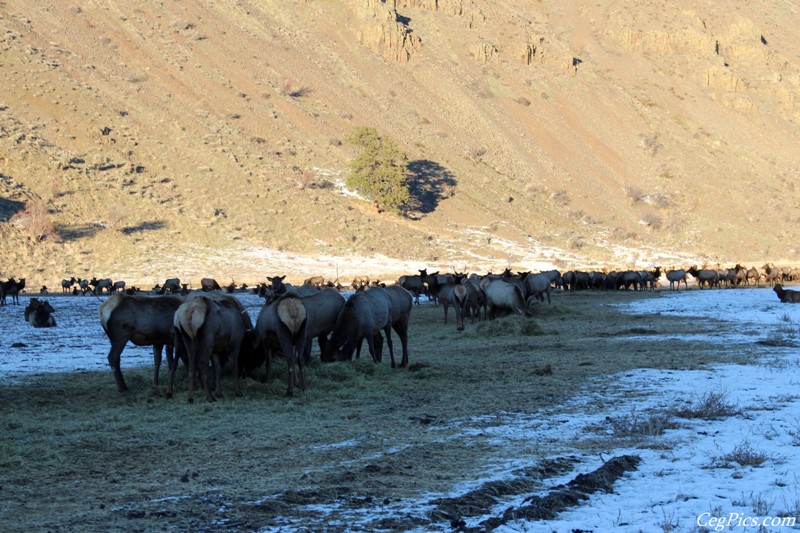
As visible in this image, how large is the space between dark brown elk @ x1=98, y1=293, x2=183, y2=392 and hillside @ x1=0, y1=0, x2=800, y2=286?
3654 centimetres


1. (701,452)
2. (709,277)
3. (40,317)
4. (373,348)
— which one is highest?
(709,277)

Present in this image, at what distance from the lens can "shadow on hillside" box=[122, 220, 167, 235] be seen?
58844 mm

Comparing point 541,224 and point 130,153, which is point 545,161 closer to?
point 541,224

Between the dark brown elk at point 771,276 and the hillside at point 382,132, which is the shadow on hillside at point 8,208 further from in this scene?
the dark brown elk at point 771,276

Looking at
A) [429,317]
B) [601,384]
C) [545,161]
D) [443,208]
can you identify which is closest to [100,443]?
[601,384]

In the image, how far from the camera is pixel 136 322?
14.9 meters

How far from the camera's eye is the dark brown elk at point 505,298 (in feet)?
92.6

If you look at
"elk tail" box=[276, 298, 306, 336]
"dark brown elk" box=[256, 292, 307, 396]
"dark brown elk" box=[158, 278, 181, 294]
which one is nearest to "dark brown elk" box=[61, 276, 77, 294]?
"dark brown elk" box=[158, 278, 181, 294]

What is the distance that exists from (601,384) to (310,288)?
813cm

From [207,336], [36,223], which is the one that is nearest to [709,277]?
[36,223]

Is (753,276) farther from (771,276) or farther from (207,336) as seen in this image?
(207,336)

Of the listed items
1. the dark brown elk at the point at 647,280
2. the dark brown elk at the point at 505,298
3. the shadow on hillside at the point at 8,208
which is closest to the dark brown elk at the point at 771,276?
the dark brown elk at the point at 647,280

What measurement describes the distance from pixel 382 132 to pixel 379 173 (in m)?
12.0

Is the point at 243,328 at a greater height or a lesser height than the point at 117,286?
lesser
